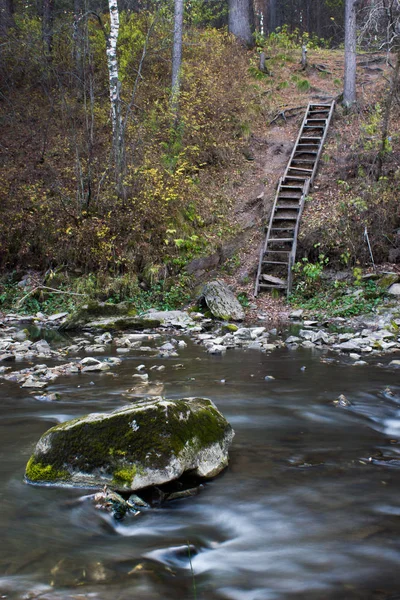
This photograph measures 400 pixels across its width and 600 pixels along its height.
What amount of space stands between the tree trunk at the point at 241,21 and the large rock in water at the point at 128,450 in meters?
23.4

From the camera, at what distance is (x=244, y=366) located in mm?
8250

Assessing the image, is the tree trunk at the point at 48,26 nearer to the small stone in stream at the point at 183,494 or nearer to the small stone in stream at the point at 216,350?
the small stone in stream at the point at 216,350

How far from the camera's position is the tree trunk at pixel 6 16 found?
1988cm

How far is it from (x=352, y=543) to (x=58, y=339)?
8551 millimetres

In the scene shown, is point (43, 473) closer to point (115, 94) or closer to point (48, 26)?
point (115, 94)

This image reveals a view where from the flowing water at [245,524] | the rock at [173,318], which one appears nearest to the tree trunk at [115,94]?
the rock at [173,318]

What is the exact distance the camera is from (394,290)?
480 inches

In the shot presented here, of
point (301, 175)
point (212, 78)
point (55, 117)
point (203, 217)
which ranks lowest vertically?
point (203, 217)

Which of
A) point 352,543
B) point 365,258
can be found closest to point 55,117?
point 365,258

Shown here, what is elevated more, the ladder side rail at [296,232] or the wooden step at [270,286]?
the ladder side rail at [296,232]

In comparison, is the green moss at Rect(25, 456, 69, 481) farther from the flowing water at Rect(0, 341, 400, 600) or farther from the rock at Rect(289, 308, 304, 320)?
the rock at Rect(289, 308, 304, 320)

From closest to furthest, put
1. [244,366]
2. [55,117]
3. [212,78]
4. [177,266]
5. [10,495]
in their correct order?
[10,495], [244,366], [177,266], [55,117], [212,78]

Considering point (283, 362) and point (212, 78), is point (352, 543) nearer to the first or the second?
point (283, 362)

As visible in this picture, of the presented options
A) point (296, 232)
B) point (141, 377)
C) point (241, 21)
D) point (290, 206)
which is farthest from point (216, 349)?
point (241, 21)
